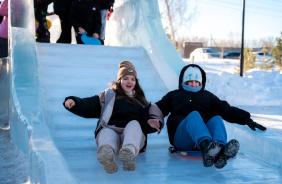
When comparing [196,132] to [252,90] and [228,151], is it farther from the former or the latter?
[252,90]

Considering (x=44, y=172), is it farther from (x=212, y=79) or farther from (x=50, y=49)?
(x=212, y=79)

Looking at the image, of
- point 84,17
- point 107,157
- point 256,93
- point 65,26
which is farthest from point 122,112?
point 256,93

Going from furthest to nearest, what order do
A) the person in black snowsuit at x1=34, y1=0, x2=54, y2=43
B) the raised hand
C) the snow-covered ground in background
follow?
the snow-covered ground in background
the person in black snowsuit at x1=34, y1=0, x2=54, y2=43
the raised hand

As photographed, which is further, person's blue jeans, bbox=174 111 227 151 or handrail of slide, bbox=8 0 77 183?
person's blue jeans, bbox=174 111 227 151

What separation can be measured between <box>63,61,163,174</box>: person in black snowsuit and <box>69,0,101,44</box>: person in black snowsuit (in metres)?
3.05

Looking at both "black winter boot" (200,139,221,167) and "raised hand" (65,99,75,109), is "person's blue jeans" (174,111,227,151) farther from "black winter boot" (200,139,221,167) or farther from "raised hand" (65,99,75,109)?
"raised hand" (65,99,75,109)

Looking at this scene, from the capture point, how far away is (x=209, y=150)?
96.3 inches

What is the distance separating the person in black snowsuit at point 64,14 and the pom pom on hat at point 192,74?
137 inches

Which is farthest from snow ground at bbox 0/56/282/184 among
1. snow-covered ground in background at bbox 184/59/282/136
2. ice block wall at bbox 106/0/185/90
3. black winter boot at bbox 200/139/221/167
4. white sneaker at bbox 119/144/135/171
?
black winter boot at bbox 200/139/221/167

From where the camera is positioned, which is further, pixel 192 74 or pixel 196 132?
pixel 192 74

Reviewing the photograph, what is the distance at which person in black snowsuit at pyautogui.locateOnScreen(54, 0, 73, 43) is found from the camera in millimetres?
6078

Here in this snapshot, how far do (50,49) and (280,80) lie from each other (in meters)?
6.78

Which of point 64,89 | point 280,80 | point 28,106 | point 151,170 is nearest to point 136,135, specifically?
point 151,170

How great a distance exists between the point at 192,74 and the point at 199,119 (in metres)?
0.63
